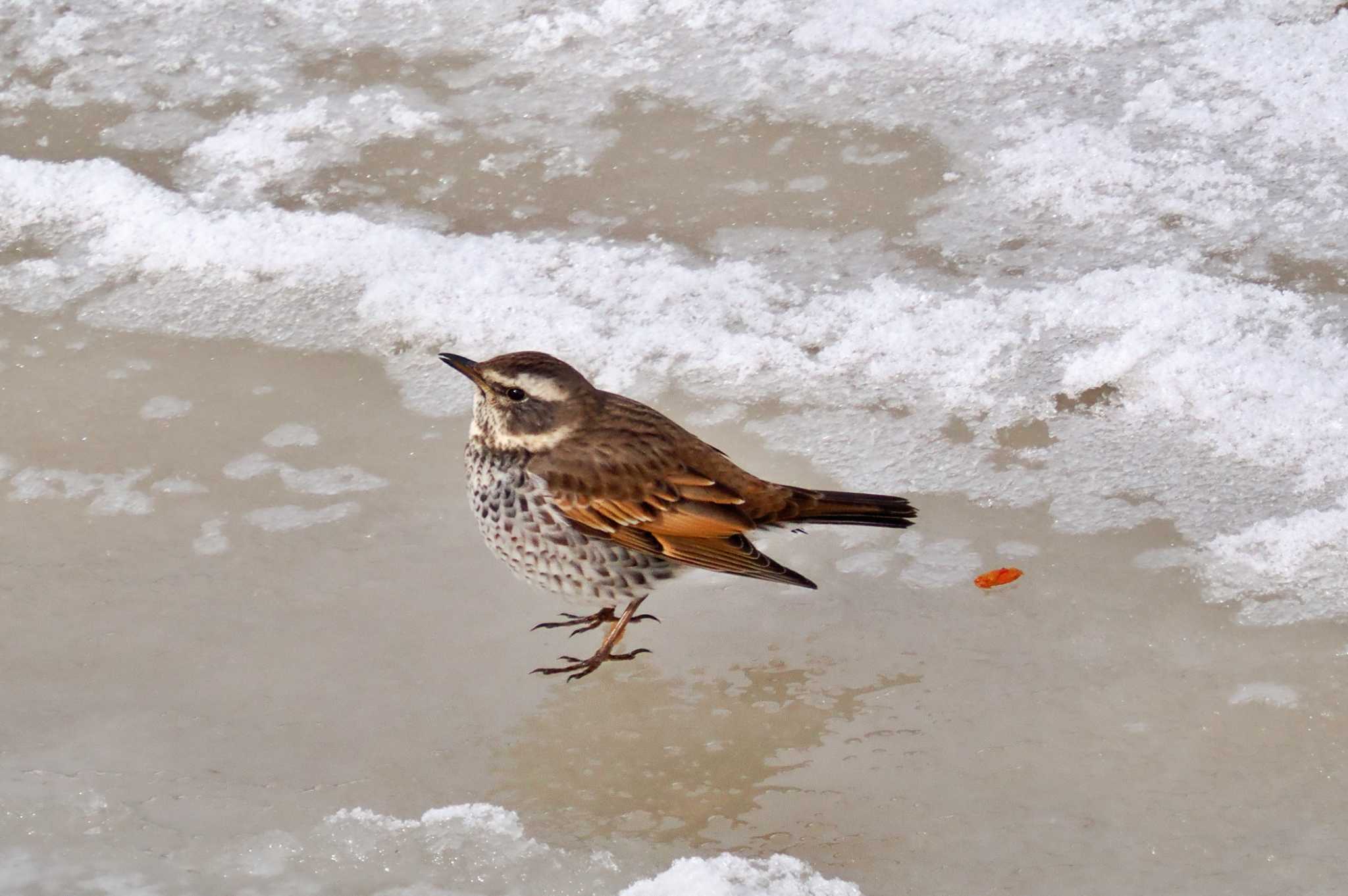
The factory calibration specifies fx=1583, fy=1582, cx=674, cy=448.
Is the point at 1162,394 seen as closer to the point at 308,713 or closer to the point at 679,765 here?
the point at 679,765

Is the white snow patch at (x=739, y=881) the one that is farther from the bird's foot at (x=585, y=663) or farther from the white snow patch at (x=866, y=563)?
the white snow patch at (x=866, y=563)

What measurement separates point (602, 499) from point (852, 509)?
25.7 inches

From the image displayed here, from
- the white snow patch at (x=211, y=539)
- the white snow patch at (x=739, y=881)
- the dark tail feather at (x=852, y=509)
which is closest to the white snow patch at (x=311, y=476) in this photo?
the white snow patch at (x=211, y=539)

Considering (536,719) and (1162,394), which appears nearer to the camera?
(536,719)

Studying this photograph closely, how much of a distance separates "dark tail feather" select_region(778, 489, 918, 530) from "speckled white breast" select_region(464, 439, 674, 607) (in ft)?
1.29

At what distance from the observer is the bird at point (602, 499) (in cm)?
411

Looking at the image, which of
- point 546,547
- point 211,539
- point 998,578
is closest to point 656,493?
point 546,547

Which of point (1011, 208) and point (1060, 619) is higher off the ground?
point (1011, 208)

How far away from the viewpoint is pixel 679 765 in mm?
3814

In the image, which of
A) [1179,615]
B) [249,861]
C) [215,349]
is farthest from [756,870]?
[215,349]

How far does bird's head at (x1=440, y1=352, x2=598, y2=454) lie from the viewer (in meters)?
4.19

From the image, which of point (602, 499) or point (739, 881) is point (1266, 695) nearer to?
point (739, 881)

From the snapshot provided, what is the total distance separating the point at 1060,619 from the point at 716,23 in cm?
363

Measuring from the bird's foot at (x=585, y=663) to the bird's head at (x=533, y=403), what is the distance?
561mm
